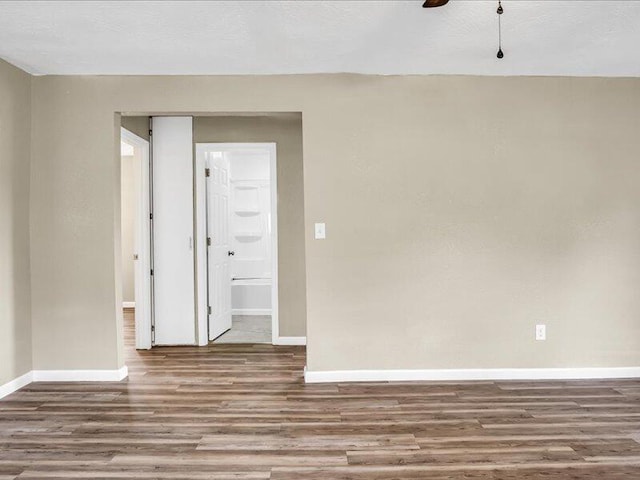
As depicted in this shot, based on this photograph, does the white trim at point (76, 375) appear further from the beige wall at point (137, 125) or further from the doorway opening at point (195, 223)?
the beige wall at point (137, 125)

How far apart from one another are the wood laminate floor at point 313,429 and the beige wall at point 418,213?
0.38m

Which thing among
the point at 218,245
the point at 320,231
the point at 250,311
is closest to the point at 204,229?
the point at 218,245

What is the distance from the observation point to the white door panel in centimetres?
520

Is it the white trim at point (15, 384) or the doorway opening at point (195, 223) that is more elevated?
the doorway opening at point (195, 223)

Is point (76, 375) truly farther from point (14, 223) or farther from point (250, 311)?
point (250, 311)

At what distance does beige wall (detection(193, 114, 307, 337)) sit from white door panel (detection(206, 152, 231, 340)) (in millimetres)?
687

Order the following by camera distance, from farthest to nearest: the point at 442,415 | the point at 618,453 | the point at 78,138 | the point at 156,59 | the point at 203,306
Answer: the point at 203,306 < the point at 78,138 < the point at 156,59 < the point at 442,415 < the point at 618,453

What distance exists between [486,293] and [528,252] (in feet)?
1.54

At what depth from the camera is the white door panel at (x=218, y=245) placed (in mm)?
5195

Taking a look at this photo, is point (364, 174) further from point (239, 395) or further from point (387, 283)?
point (239, 395)

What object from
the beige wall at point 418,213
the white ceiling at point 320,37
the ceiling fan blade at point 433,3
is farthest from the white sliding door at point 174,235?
the ceiling fan blade at point 433,3

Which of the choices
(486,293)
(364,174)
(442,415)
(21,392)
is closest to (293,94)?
(364,174)

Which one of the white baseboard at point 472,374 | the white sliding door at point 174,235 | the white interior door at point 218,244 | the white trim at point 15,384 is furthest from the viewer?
the white interior door at point 218,244

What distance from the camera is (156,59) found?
3.46 metres
